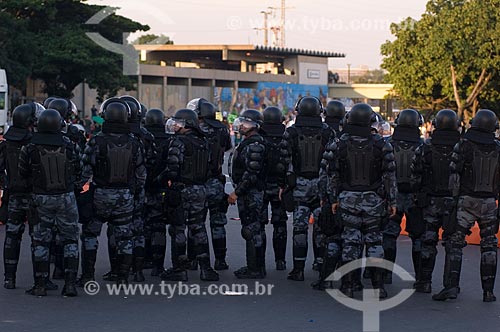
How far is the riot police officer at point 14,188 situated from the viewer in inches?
374

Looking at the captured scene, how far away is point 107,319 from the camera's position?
26.7 feet

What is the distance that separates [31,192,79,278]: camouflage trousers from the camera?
30.1ft

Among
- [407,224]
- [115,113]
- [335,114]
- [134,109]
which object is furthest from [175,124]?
[407,224]

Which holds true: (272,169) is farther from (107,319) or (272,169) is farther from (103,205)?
(107,319)

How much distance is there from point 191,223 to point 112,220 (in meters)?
0.94

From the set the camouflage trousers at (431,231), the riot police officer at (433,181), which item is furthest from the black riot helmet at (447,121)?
the camouflage trousers at (431,231)

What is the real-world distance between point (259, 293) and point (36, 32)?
128 feet

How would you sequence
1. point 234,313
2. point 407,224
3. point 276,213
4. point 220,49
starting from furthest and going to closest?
point 220,49 < point 276,213 < point 407,224 < point 234,313

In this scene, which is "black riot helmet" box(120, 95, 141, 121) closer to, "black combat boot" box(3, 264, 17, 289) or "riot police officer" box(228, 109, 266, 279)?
"riot police officer" box(228, 109, 266, 279)

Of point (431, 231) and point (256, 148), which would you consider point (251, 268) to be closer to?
point (256, 148)

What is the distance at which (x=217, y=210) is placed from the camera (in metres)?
10.7

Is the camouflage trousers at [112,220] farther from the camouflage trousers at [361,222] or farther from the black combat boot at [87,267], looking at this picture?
the camouflage trousers at [361,222]

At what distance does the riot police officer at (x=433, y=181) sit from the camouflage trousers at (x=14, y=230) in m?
4.15

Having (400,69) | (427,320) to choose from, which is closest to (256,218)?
(427,320)
